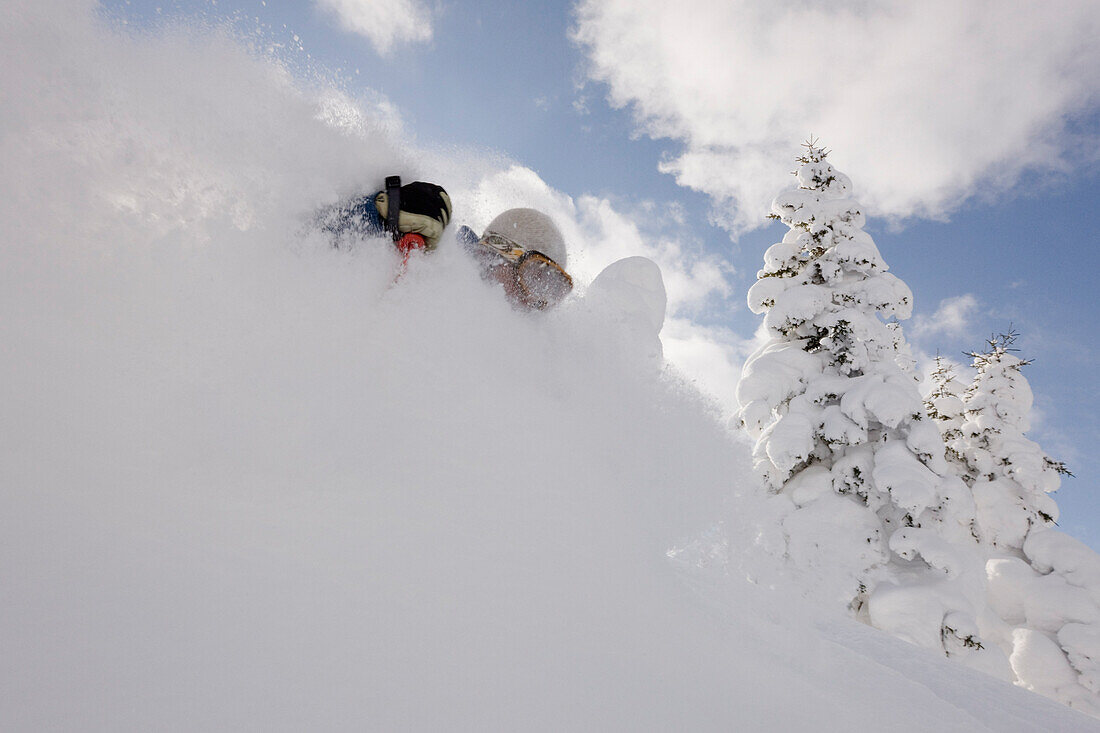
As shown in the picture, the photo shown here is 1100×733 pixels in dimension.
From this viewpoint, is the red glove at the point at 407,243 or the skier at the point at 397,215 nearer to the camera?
the skier at the point at 397,215

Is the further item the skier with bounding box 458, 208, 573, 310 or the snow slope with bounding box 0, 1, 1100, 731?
the skier with bounding box 458, 208, 573, 310

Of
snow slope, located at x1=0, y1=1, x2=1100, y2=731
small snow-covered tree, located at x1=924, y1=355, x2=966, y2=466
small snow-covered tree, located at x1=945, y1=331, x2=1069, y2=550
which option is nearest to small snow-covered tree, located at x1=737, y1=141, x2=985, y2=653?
small snow-covered tree, located at x1=945, y1=331, x2=1069, y2=550

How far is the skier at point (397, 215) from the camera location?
3.19m

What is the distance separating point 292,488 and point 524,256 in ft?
9.12

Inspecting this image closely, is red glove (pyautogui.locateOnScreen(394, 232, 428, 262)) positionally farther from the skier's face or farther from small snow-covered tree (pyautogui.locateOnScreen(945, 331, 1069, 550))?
small snow-covered tree (pyautogui.locateOnScreen(945, 331, 1069, 550))

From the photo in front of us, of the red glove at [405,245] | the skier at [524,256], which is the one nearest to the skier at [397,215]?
the red glove at [405,245]

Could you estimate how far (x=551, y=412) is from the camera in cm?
334

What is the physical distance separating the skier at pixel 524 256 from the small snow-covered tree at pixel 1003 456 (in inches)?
351

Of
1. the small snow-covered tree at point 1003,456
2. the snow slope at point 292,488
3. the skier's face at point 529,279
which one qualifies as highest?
the small snow-covered tree at point 1003,456

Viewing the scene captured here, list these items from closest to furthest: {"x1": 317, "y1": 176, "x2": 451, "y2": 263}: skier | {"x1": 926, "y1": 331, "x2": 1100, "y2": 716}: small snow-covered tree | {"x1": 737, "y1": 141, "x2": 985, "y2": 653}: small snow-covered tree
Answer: {"x1": 317, "y1": 176, "x2": 451, "y2": 263}: skier, {"x1": 737, "y1": 141, "x2": 985, "y2": 653}: small snow-covered tree, {"x1": 926, "y1": 331, "x2": 1100, "y2": 716}: small snow-covered tree

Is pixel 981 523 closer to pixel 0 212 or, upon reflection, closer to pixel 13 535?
pixel 13 535

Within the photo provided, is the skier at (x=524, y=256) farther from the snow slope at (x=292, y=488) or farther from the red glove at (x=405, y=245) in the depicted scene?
the red glove at (x=405, y=245)

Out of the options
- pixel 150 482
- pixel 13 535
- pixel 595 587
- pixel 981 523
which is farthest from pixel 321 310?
pixel 981 523

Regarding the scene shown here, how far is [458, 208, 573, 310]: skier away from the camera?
3926mm
